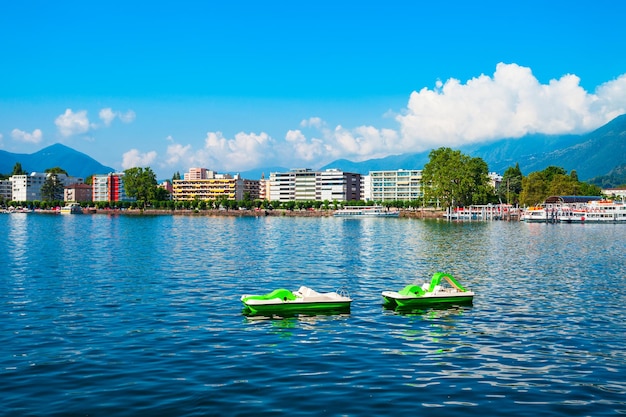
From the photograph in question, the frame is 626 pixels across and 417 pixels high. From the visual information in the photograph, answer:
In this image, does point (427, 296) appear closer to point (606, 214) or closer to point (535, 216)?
point (535, 216)

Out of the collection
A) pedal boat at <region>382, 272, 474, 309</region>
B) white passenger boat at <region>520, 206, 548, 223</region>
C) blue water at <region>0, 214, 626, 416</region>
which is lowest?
blue water at <region>0, 214, 626, 416</region>

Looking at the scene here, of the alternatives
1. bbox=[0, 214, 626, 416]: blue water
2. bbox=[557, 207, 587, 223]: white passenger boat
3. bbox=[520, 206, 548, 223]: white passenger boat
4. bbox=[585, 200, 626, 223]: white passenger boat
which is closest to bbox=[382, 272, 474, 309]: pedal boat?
bbox=[0, 214, 626, 416]: blue water

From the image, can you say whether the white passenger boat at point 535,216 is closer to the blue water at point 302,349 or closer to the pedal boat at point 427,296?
the blue water at point 302,349

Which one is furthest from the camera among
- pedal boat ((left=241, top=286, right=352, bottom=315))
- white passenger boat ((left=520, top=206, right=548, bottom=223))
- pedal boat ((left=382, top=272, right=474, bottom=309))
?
white passenger boat ((left=520, top=206, right=548, bottom=223))

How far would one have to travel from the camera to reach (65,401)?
16406mm

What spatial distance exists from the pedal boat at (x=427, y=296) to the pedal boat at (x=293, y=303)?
2.81 meters

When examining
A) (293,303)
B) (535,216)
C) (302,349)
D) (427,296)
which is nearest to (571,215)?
(535,216)

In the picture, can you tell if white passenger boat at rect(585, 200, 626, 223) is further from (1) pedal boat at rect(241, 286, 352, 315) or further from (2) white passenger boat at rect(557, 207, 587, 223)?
(1) pedal boat at rect(241, 286, 352, 315)

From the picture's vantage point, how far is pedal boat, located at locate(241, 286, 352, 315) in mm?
28766

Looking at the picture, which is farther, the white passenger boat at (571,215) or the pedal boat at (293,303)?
the white passenger boat at (571,215)

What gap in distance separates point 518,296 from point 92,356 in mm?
24926

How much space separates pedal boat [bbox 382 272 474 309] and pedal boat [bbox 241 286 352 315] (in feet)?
9.21

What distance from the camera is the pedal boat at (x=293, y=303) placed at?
28766mm

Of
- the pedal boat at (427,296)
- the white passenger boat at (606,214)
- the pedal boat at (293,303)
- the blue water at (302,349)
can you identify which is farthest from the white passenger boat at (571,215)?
the pedal boat at (293,303)
